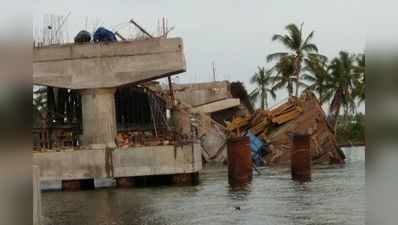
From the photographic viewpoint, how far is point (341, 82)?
59969 mm

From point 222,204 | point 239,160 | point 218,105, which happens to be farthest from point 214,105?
point 222,204

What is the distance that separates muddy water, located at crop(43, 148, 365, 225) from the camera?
19.2 metres

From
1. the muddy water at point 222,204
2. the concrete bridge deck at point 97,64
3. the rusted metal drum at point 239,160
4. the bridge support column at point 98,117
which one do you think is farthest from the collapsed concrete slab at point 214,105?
the rusted metal drum at point 239,160

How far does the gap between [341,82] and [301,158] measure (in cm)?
3010

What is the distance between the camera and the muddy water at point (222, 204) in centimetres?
1920

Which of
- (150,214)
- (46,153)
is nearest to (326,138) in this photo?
(46,153)

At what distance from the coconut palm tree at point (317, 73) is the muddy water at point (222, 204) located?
1054 inches

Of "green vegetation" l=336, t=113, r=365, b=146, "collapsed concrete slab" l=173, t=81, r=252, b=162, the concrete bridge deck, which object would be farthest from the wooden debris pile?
"green vegetation" l=336, t=113, r=365, b=146

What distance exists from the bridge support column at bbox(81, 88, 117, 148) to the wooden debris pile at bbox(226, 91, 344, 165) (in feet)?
38.9

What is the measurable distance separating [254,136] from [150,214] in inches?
994

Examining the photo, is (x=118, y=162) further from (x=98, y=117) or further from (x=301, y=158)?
(x=301, y=158)

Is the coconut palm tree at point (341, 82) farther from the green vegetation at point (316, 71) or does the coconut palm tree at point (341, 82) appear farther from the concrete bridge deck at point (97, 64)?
the concrete bridge deck at point (97, 64)

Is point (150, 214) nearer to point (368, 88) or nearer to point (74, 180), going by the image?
point (74, 180)

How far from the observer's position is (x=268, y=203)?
76.2ft
